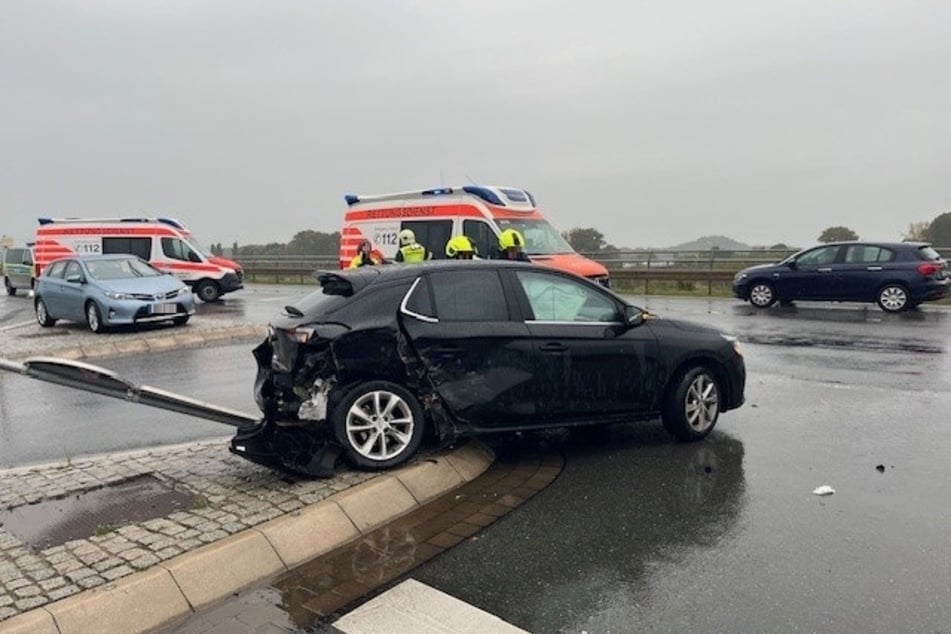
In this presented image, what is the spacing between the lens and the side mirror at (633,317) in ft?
20.9

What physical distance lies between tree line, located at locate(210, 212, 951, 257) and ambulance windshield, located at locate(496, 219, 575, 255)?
3.91 meters

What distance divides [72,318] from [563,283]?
12.4 m

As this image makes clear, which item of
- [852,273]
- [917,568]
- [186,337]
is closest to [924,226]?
[852,273]

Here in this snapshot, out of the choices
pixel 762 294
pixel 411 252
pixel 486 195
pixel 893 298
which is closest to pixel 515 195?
pixel 486 195

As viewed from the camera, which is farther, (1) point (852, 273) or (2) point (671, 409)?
(1) point (852, 273)

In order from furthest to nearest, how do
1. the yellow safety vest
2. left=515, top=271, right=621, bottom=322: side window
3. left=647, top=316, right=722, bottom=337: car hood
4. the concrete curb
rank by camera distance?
1. the yellow safety vest
2. left=647, top=316, right=722, bottom=337: car hood
3. left=515, top=271, right=621, bottom=322: side window
4. the concrete curb

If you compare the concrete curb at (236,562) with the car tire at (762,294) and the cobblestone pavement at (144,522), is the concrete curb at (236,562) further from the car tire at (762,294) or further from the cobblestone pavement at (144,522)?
the car tire at (762,294)

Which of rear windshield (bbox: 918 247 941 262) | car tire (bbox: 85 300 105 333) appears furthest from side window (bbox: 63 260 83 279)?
rear windshield (bbox: 918 247 941 262)

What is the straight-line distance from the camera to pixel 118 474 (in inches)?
218

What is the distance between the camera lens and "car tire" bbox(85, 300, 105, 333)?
14219mm

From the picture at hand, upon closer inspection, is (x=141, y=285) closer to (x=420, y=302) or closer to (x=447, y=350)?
(x=420, y=302)

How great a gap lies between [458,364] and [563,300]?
3.72 ft

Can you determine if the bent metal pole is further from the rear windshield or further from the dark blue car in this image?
the rear windshield

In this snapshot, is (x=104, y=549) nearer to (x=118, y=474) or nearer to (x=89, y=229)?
(x=118, y=474)
